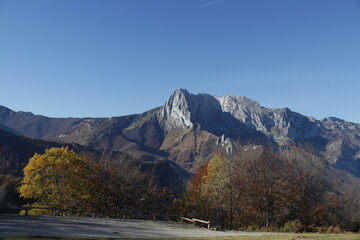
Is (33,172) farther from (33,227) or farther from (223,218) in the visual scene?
(223,218)

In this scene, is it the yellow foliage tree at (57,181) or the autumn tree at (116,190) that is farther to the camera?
the autumn tree at (116,190)

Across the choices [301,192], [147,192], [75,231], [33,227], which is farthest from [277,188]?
[33,227]

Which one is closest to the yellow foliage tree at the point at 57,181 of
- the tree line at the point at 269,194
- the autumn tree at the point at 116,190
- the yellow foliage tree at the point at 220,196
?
the autumn tree at the point at 116,190

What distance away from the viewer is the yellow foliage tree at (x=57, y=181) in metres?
43.4

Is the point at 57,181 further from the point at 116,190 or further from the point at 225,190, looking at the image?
the point at 225,190

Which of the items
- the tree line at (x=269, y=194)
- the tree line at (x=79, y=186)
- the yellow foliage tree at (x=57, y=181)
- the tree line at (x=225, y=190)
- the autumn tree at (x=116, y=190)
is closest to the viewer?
the tree line at (x=269, y=194)

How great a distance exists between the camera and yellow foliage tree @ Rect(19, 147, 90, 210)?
43375 mm

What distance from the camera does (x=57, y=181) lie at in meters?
45.7

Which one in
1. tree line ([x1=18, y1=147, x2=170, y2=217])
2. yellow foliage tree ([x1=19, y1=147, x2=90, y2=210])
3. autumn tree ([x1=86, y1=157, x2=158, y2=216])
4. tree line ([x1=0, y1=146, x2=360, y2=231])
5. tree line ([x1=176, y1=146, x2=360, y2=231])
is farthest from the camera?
autumn tree ([x1=86, y1=157, x2=158, y2=216])

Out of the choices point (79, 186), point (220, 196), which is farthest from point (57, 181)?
point (220, 196)

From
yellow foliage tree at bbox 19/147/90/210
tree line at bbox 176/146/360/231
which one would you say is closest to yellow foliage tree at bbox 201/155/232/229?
tree line at bbox 176/146/360/231

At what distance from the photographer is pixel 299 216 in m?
37.8

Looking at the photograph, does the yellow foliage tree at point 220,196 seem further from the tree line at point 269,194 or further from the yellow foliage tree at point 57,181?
the yellow foliage tree at point 57,181

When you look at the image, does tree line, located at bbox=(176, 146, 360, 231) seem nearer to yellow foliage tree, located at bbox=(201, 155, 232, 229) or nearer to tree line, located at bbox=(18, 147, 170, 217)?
yellow foliage tree, located at bbox=(201, 155, 232, 229)
